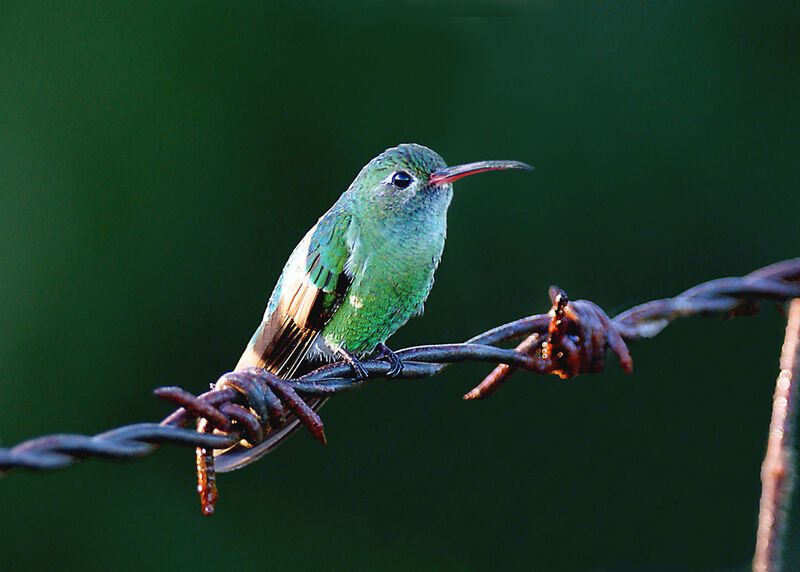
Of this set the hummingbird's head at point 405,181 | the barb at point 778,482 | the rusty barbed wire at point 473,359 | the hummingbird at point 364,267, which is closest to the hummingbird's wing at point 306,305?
the hummingbird at point 364,267

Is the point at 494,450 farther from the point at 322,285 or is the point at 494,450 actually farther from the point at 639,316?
the point at 639,316

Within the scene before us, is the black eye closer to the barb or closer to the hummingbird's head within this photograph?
the hummingbird's head

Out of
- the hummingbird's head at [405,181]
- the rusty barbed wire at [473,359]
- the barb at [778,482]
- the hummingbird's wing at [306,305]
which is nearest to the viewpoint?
the rusty barbed wire at [473,359]

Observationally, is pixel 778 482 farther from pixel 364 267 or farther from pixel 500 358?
pixel 364 267

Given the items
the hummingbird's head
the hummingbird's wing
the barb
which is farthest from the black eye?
the barb

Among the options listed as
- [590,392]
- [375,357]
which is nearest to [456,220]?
[590,392]

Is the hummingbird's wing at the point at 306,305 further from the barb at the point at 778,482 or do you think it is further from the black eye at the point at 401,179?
the barb at the point at 778,482
